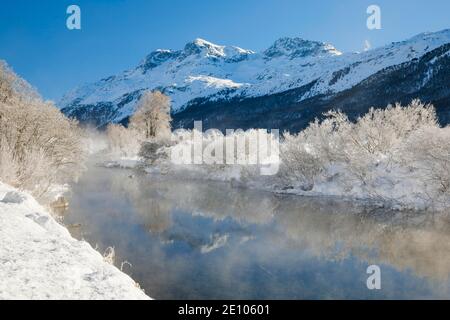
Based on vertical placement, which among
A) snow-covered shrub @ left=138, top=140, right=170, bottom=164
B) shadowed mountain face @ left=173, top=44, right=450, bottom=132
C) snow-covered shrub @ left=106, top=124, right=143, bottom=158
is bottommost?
snow-covered shrub @ left=138, top=140, right=170, bottom=164

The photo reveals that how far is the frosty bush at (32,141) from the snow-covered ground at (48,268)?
23.8 feet

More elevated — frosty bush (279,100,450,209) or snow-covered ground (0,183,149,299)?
frosty bush (279,100,450,209)

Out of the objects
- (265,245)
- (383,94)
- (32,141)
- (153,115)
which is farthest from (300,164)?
(383,94)

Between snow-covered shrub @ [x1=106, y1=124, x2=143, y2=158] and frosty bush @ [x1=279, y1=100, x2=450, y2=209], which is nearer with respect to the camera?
frosty bush @ [x1=279, y1=100, x2=450, y2=209]

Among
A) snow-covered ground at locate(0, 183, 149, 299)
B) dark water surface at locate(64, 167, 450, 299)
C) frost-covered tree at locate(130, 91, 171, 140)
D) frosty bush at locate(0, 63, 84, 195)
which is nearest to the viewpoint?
snow-covered ground at locate(0, 183, 149, 299)

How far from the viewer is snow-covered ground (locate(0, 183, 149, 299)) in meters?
8.90

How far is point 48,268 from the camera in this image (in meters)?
10.2

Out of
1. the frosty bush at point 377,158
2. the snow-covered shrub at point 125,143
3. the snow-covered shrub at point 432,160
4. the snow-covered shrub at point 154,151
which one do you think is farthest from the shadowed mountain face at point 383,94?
the snow-covered shrub at point 432,160

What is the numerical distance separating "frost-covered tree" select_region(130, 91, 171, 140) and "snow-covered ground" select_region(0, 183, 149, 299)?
44625 millimetres

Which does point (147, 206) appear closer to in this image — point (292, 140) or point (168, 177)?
point (292, 140)

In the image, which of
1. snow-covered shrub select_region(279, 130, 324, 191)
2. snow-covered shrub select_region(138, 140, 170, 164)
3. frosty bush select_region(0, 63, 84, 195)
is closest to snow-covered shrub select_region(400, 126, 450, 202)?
snow-covered shrub select_region(279, 130, 324, 191)

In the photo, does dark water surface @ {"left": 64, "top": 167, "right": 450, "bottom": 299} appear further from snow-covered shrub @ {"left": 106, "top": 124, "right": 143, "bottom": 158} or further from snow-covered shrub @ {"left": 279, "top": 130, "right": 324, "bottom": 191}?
snow-covered shrub @ {"left": 106, "top": 124, "right": 143, "bottom": 158}

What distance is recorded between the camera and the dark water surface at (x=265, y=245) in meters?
15.5
